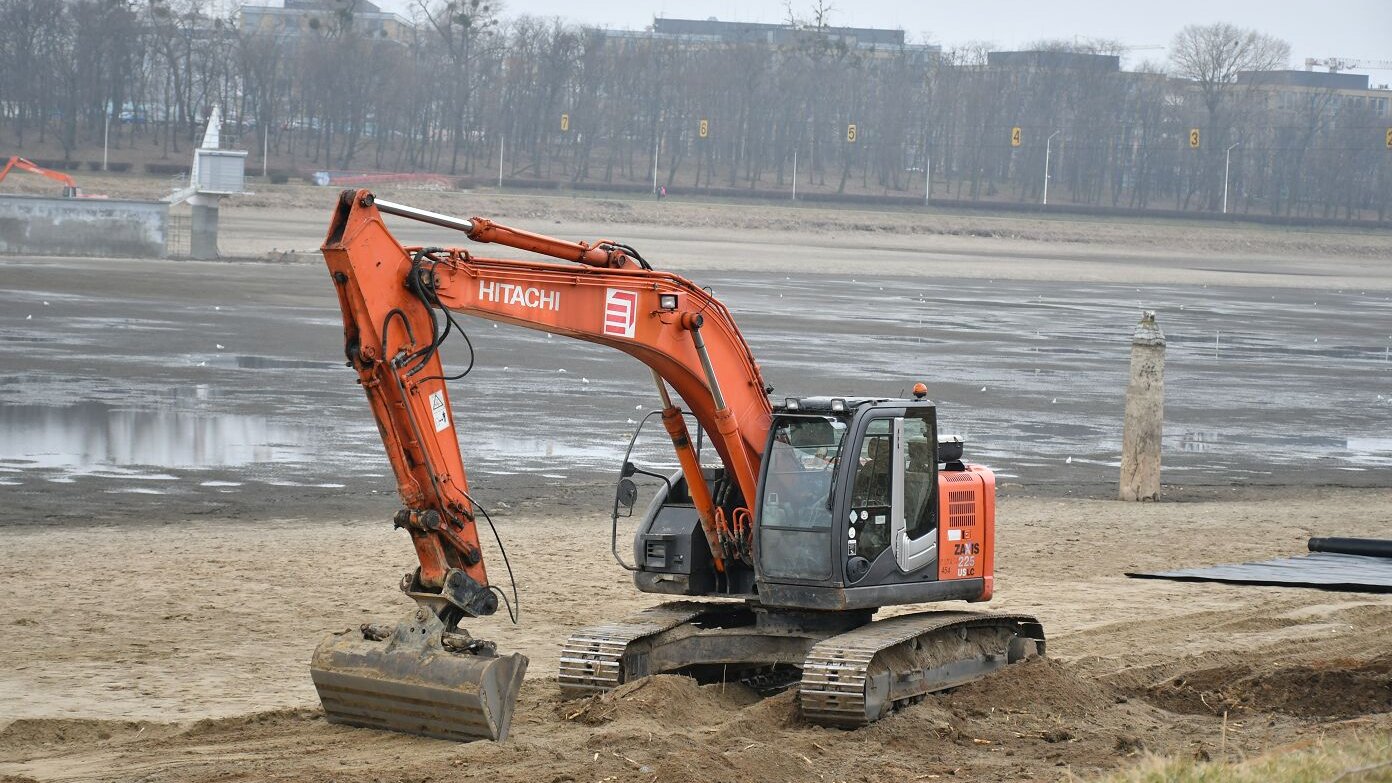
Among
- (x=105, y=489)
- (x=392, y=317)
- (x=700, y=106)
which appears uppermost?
(x=700, y=106)

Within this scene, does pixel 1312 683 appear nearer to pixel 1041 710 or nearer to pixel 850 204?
pixel 1041 710

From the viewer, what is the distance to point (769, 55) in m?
138

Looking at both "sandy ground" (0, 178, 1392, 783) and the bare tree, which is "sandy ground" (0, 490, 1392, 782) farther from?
the bare tree

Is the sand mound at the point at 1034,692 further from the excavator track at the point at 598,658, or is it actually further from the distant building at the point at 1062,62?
the distant building at the point at 1062,62

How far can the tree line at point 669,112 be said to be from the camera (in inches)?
4328

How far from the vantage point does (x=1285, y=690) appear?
12.2 m

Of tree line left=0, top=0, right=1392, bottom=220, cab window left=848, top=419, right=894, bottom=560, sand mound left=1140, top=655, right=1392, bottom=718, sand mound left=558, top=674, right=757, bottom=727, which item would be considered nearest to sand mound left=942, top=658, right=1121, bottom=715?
sand mound left=1140, top=655, right=1392, bottom=718

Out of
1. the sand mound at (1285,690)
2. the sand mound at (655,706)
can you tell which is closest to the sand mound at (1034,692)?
the sand mound at (1285,690)

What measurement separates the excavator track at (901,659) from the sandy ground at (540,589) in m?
0.17

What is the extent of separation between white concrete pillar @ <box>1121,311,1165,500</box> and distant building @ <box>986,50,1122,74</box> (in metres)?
124

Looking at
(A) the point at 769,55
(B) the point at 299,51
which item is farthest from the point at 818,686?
(A) the point at 769,55

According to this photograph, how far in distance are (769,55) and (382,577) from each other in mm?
125598

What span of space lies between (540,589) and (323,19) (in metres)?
132

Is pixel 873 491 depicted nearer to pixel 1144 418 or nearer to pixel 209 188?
pixel 1144 418
